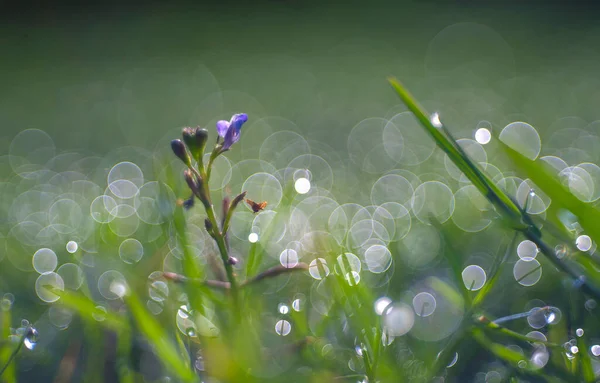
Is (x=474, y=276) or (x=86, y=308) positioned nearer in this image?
(x=86, y=308)

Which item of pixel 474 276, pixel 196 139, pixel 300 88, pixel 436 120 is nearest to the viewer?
pixel 436 120

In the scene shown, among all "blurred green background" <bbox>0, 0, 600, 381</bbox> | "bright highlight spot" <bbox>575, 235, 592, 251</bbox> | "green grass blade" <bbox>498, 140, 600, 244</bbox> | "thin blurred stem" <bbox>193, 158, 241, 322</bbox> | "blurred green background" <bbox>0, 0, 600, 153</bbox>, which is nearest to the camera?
"green grass blade" <bbox>498, 140, 600, 244</bbox>

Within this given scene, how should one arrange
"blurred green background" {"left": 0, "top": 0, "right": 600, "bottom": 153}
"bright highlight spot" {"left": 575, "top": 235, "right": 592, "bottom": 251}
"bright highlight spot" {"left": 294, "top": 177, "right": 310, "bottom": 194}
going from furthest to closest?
"blurred green background" {"left": 0, "top": 0, "right": 600, "bottom": 153}
"bright highlight spot" {"left": 294, "top": 177, "right": 310, "bottom": 194}
"bright highlight spot" {"left": 575, "top": 235, "right": 592, "bottom": 251}

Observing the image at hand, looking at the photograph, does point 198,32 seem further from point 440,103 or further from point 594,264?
point 594,264

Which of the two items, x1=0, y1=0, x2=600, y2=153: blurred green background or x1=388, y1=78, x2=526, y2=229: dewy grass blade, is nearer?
x1=388, y1=78, x2=526, y2=229: dewy grass blade

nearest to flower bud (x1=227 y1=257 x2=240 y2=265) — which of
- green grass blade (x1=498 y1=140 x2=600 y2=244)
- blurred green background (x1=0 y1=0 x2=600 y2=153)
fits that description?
green grass blade (x1=498 y1=140 x2=600 y2=244)

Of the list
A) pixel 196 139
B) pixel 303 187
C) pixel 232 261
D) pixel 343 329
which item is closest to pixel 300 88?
pixel 303 187

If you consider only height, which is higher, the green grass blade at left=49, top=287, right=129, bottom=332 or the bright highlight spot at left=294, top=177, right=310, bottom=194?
the green grass blade at left=49, top=287, right=129, bottom=332

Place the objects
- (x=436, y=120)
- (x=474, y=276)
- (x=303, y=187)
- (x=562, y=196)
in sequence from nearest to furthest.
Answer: (x=562, y=196), (x=436, y=120), (x=474, y=276), (x=303, y=187)

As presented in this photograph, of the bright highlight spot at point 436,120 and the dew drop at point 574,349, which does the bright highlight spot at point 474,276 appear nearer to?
the dew drop at point 574,349

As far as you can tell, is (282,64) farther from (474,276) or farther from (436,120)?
(436,120)

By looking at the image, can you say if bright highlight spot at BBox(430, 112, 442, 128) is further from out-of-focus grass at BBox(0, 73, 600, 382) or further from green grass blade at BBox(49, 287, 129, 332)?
green grass blade at BBox(49, 287, 129, 332)
